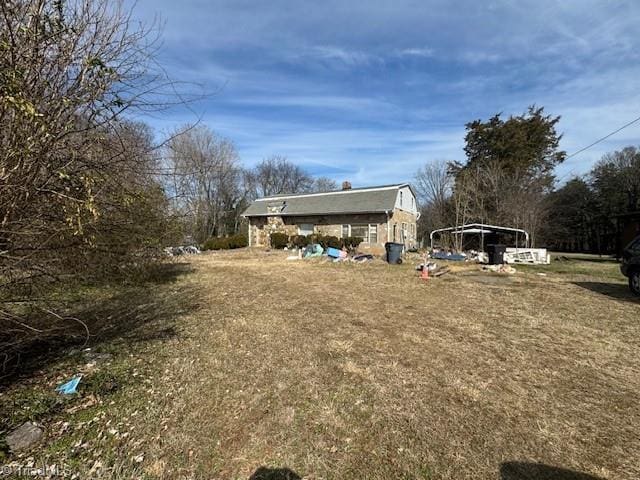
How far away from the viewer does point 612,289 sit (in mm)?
7789

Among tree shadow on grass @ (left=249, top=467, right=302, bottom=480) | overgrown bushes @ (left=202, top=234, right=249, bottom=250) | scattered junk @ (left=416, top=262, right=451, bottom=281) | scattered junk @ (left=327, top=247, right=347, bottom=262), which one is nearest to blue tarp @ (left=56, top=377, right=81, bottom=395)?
tree shadow on grass @ (left=249, top=467, right=302, bottom=480)

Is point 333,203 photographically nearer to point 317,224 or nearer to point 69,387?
point 317,224

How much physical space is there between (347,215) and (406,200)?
4.38 m

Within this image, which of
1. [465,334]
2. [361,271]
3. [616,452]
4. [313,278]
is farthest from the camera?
[361,271]

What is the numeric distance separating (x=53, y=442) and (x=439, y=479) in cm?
275

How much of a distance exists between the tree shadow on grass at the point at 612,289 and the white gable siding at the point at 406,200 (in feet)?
34.7

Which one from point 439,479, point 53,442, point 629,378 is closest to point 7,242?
point 53,442

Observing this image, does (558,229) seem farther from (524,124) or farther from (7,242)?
(7,242)

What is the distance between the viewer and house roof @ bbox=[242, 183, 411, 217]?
18.0 meters

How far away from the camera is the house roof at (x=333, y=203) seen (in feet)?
59.0

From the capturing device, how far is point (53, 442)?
2.25 m

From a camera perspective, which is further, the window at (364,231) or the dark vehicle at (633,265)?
the window at (364,231)

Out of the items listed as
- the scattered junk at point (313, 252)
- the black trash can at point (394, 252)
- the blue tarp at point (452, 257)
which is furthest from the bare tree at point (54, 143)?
the blue tarp at point (452, 257)

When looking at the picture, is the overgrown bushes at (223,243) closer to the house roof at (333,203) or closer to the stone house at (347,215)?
the stone house at (347,215)
